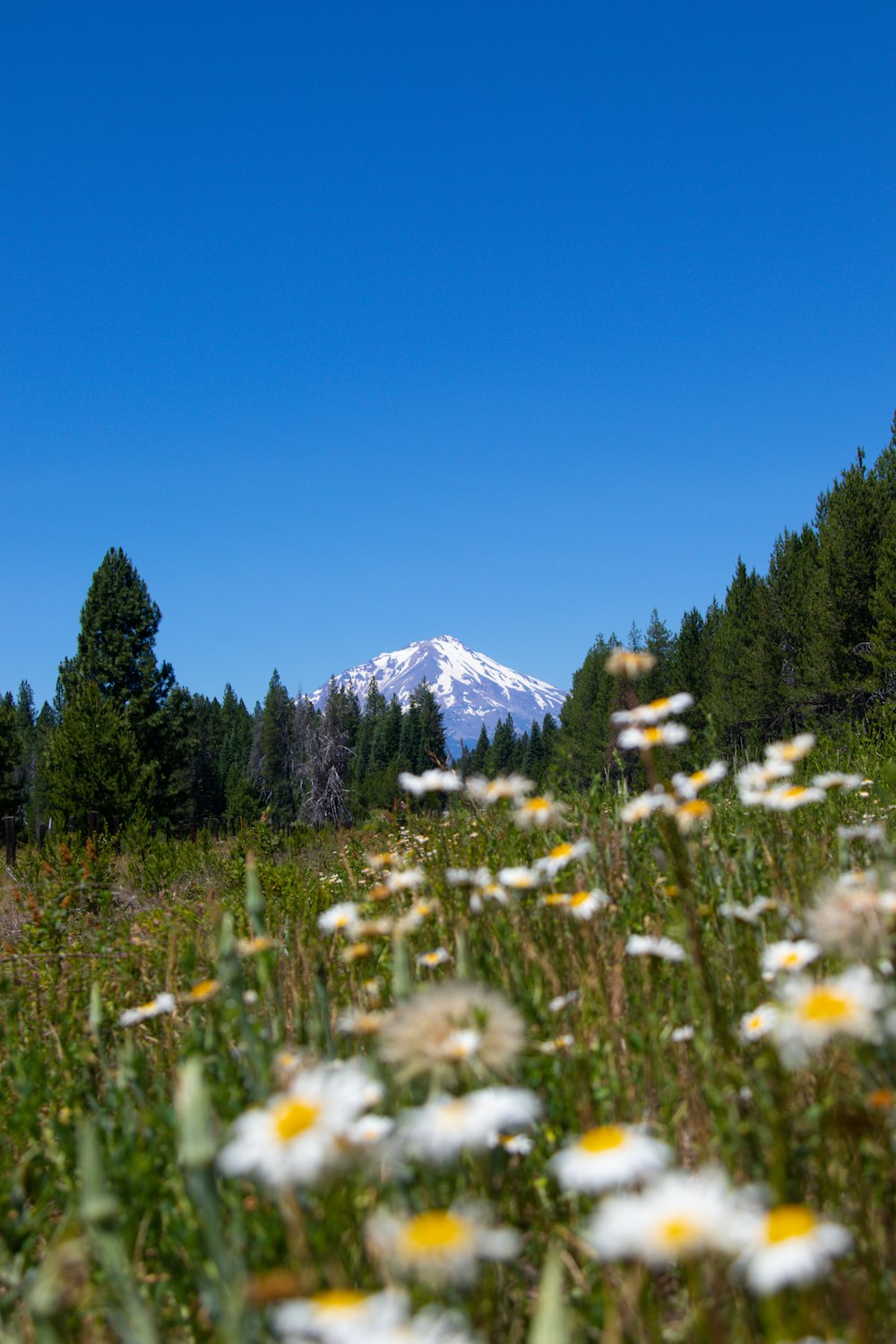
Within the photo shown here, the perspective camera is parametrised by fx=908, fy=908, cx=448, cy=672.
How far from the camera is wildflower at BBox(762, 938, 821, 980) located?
1840mm

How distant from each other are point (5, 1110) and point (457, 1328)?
2.13 m

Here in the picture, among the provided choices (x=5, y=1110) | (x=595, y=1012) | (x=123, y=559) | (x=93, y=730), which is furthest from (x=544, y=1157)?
(x=123, y=559)

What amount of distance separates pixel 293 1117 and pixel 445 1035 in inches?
10.4

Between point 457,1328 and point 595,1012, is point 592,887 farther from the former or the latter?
point 457,1328

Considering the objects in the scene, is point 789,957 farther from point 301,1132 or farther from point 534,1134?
point 301,1132

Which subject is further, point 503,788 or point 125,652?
point 125,652

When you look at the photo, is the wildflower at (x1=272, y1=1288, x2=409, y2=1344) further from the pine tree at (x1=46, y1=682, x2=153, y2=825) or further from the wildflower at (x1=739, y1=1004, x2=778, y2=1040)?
the pine tree at (x1=46, y1=682, x2=153, y2=825)

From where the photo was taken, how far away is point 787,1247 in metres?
0.91

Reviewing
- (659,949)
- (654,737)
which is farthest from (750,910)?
(654,737)

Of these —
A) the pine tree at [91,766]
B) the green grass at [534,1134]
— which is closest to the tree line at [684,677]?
the pine tree at [91,766]

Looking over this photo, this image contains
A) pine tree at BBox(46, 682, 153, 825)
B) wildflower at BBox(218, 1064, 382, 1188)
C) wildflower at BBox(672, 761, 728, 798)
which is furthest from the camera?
pine tree at BBox(46, 682, 153, 825)

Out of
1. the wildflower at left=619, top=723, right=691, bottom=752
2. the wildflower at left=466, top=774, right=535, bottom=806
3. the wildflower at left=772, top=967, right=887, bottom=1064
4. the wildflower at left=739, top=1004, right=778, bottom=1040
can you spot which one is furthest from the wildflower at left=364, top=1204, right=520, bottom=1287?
the wildflower at left=466, top=774, right=535, bottom=806

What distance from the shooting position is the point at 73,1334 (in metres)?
1.45

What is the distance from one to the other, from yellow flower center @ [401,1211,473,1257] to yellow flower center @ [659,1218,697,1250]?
8.0 inches
